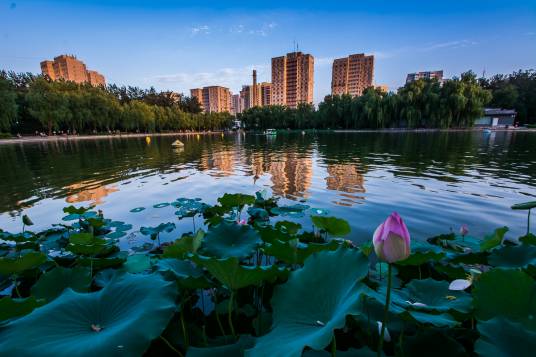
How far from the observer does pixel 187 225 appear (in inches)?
191

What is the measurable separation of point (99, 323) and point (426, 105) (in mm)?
44408

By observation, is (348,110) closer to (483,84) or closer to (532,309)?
(483,84)

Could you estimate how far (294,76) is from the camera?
372ft

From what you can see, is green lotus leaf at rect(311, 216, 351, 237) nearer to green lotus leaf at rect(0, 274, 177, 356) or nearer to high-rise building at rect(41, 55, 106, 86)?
green lotus leaf at rect(0, 274, 177, 356)

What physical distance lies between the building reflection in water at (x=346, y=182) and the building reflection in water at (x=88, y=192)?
5.86 meters

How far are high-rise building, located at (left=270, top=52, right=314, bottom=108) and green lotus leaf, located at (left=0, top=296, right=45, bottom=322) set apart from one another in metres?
115

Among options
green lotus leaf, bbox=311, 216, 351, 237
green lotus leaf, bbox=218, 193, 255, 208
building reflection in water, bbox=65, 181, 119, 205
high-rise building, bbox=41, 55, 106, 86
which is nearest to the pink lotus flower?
green lotus leaf, bbox=311, 216, 351, 237

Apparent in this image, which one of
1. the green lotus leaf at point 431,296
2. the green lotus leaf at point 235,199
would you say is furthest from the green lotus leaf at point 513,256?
the green lotus leaf at point 235,199

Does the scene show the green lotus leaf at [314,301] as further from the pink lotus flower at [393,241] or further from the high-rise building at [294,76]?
the high-rise building at [294,76]

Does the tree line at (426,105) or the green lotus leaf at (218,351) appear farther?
the tree line at (426,105)

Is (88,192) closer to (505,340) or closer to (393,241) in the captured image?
(393,241)

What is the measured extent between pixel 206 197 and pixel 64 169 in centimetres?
840

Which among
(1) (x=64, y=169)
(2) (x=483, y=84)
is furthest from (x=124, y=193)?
(2) (x=483, y=84)

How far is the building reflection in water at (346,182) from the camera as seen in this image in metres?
6.43
